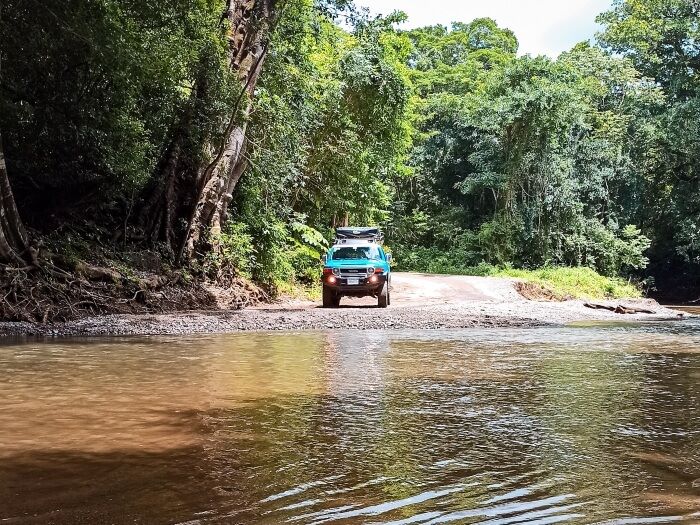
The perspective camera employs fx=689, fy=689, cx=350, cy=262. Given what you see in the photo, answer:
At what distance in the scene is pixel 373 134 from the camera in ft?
102

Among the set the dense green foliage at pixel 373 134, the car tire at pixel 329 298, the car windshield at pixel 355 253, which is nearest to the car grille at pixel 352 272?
the car windshield at pixel 355 253

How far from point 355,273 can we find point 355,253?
0.82 metres

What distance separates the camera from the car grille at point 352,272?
1850 cm

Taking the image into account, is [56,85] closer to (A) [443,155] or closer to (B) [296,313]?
(B) [296,313]

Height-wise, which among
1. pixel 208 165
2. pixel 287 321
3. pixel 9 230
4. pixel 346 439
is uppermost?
pixel 208 165

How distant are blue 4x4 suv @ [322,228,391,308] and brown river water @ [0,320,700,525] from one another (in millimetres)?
9090

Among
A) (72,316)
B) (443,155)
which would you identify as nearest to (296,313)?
(72,316)

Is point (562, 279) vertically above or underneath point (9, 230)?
underneath

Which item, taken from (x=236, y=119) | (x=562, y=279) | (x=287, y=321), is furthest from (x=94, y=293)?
(x=562, y=279)

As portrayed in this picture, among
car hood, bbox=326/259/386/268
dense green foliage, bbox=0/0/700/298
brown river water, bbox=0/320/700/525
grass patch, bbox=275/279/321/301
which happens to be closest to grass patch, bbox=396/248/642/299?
dense green foliage, bbox=0/0/700/298

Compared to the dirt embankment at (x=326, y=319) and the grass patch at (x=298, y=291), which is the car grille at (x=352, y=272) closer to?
the dirt embankment at (x=326, y=319)

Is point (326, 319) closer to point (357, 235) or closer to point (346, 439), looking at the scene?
point (346, 439)

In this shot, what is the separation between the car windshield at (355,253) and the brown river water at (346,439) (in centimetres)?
968

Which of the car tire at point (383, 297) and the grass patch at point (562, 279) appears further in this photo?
the grass patch at point (562, 279)
